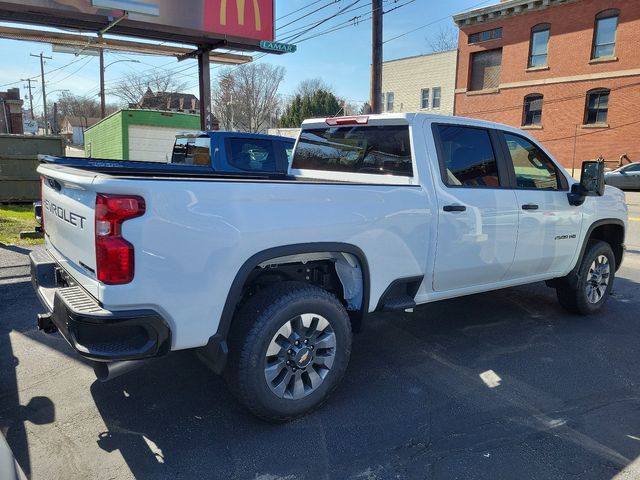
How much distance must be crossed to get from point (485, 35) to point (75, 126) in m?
78.4

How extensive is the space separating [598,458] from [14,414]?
3.63m

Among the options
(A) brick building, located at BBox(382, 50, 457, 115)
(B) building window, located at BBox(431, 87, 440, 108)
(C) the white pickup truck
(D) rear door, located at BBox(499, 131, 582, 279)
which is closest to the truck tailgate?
(C) the white pickup truck

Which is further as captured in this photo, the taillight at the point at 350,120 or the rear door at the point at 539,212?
the rear door at the point at 539,212

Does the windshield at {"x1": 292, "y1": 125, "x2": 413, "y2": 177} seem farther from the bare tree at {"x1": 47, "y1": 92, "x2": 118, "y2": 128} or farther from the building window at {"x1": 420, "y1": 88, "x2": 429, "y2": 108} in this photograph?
the bare tree at {"x1": 47, "y1": 92, "x2": 118, "y2": 128}

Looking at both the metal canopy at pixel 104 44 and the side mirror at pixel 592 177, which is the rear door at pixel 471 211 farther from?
the metal canopy at pixel 104 44

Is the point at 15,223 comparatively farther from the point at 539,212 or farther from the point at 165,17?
the point at 539,212

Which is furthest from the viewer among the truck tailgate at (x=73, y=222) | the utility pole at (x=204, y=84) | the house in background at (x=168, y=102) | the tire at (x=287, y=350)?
the house in background at (x=168, y=102)

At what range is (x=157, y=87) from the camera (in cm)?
6241

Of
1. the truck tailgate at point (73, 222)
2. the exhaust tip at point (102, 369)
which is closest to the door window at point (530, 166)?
the truck tailgate at point (73, 222)

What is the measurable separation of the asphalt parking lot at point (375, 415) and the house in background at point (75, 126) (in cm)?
7297

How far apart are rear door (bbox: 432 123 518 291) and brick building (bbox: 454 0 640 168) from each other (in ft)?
86.0

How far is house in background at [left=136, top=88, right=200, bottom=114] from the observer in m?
55.0

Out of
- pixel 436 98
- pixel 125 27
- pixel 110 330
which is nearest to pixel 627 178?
pixel 436 98

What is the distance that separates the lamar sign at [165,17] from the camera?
8.36 meters
